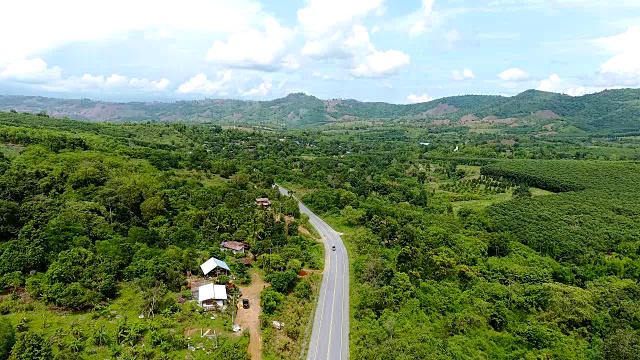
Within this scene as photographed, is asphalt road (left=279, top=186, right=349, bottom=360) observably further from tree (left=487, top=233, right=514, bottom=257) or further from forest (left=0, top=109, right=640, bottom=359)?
tree (left=487, top=233, right=514, bottom=257)

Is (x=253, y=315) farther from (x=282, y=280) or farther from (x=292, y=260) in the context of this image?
(x=292, y=260)

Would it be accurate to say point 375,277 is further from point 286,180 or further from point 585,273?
point 286,180

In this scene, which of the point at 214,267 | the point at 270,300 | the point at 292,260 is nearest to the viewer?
the point at 270,300

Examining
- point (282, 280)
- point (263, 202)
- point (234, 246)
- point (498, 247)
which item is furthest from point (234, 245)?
point (498, 247)

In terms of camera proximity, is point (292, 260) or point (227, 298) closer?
point (227, 298)

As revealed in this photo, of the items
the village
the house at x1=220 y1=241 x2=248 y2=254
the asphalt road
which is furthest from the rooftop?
the asphalt road

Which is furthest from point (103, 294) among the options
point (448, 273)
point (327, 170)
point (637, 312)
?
point (327, 170)

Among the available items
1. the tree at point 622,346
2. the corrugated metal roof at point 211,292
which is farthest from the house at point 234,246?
the tree at point 622,346
